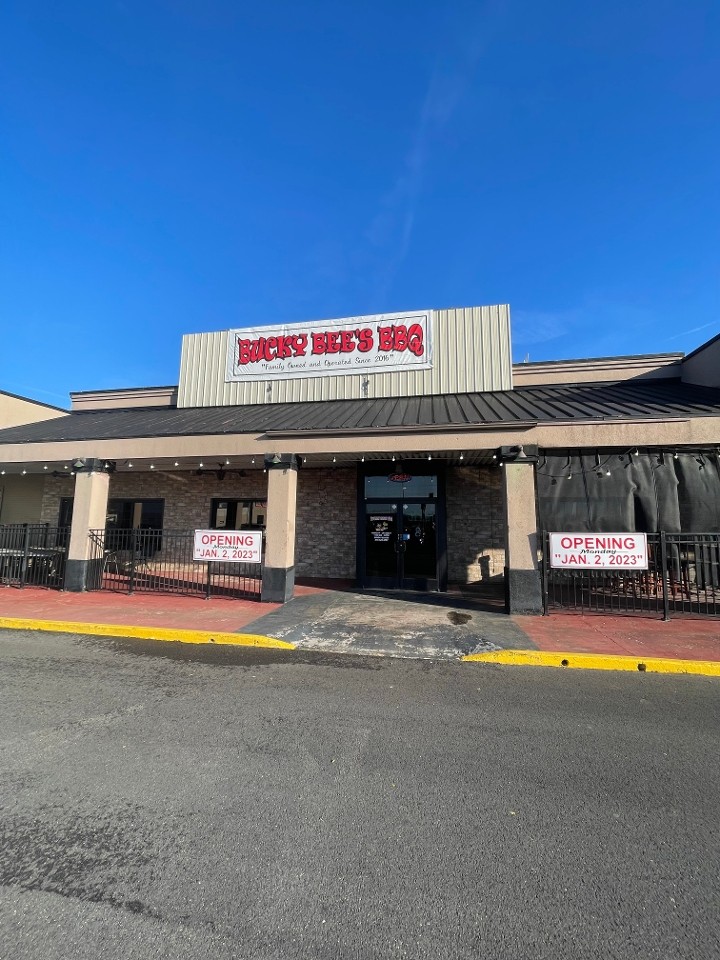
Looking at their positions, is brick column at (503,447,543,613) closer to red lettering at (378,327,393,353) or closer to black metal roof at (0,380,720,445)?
black metal roof at (0,380,720,445)

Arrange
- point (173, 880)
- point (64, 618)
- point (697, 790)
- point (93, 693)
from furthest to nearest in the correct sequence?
point (64, 618), point (93, 693), point (697, 790), point (173, 880)

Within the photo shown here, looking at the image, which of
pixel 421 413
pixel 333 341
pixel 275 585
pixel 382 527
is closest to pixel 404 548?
pixel 382 527

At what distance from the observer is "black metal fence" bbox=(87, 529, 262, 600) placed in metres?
11.5

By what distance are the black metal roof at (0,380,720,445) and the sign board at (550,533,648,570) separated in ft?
8.55

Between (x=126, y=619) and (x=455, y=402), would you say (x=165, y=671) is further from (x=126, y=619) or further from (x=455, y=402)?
(x=455, y=402)

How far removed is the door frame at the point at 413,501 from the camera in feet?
41.4

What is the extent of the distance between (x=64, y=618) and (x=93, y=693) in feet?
14.2

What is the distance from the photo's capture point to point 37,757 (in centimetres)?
361

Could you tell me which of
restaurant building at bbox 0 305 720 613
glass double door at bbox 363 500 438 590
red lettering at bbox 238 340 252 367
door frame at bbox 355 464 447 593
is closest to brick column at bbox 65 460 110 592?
restaurant building at bbox 0 305 720 613

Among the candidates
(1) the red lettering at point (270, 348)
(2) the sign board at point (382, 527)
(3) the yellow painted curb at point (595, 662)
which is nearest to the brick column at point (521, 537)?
(3) the yellow painted curb at point (595, 662)

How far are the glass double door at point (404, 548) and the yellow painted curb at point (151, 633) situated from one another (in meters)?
5.97

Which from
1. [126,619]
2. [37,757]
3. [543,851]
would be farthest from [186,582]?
[543,851]

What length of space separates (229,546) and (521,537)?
669 centimetres

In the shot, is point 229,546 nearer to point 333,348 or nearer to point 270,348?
point 333,348
